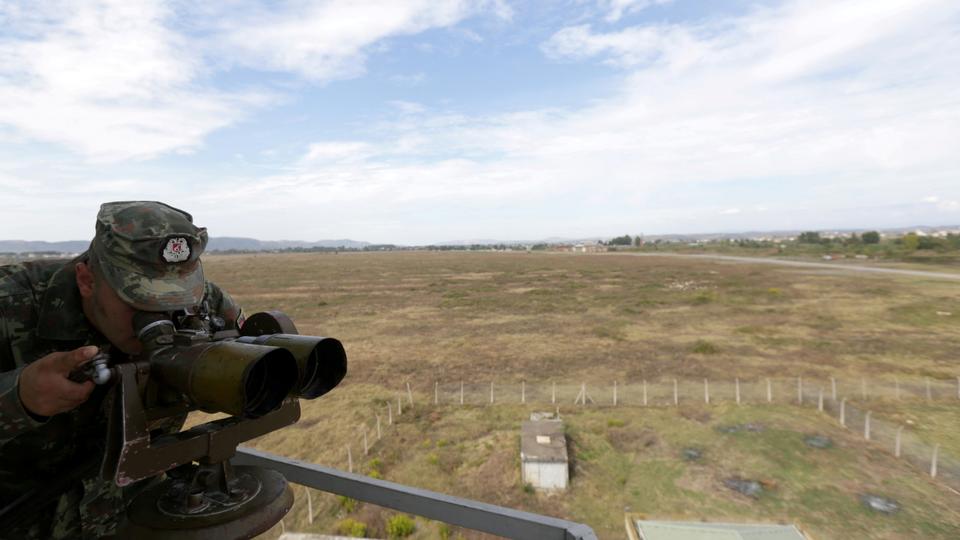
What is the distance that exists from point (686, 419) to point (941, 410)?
22.6 ft

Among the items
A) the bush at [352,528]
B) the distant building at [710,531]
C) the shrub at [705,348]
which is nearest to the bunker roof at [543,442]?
the distant building at [710,531]

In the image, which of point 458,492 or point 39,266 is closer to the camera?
point 39,266

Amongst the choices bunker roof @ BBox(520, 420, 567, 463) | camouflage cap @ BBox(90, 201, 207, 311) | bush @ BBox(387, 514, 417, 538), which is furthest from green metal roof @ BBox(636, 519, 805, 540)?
camouflage cap @ BBox(90, 201, 207, 311)

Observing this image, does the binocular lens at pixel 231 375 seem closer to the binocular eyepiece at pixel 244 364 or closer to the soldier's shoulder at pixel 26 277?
the binocular eyepiece at pixel 244 364

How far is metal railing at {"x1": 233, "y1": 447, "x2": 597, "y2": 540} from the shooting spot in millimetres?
1859

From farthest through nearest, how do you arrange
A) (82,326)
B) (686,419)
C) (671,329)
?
(671,329), (686,419), (82,326)

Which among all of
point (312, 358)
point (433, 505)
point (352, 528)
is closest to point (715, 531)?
point (352, 528)

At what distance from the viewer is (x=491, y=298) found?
123ft

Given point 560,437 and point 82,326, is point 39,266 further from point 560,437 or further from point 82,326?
point 560,437

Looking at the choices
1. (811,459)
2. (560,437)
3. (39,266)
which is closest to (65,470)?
(39,266)

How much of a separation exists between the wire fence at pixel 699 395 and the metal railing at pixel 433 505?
30.8ft

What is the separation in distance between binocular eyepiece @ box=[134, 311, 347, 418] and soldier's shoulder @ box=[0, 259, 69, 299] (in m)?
0.69

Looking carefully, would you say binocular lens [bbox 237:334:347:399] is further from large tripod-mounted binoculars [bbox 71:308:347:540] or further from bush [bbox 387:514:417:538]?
bush [bbox 387:514:417:538]

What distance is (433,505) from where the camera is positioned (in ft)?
6.89
